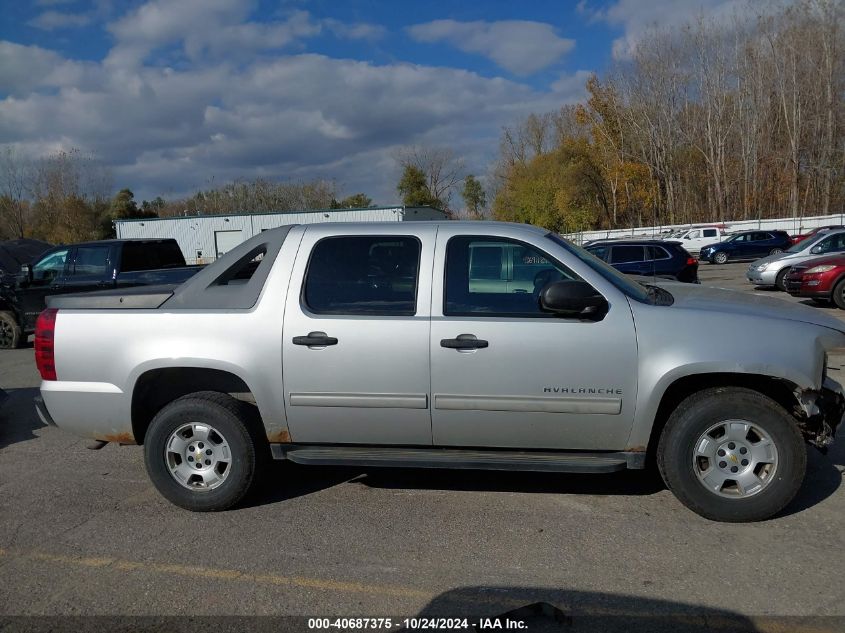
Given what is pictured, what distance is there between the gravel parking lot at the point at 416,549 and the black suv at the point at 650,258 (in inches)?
461

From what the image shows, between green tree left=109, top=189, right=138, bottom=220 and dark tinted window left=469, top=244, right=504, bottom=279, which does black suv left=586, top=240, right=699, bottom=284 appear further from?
green tree left=109, top=189, right=138, bottom=220

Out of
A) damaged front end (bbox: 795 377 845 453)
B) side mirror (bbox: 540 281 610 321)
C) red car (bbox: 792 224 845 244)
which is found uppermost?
red car (bbox: 792 224 845 244)

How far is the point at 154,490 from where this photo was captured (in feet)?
16.0

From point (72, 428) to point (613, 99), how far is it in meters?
58.7

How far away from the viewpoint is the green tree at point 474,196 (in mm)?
74938

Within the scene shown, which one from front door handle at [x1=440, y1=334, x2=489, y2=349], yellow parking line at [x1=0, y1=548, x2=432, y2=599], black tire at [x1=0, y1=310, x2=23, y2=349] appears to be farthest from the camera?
black tire at [x1=0, y1=310, x2=23, y2=349]

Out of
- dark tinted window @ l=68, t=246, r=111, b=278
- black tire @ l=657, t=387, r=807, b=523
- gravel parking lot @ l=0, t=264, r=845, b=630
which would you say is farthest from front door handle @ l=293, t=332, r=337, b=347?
dark tinted window @ l=68, t=246, r=111, b=278

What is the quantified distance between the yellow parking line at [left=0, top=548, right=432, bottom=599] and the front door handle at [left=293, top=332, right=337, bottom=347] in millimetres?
1373

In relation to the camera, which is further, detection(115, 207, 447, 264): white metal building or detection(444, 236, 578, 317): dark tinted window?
detection(115, 207, 447, 264): white metal building

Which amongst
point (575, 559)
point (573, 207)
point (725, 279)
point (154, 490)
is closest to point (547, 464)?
point (575, 559)

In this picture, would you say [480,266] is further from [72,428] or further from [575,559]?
[72,428]

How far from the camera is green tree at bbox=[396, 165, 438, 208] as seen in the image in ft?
214

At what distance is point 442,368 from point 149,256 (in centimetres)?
889

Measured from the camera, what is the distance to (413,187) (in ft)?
216
